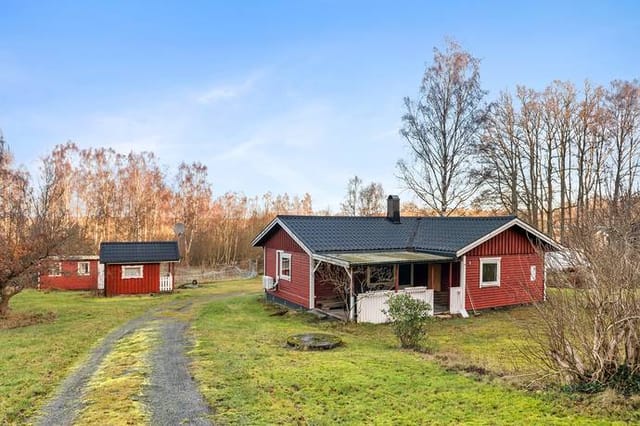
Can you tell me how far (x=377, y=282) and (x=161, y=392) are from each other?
32.8ft

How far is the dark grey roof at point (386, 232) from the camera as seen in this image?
15695mm

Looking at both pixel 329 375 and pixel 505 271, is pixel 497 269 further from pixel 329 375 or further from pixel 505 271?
pixel 329 375

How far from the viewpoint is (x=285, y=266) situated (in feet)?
58.7

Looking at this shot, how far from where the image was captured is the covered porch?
44.6ft

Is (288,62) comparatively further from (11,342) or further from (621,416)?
(621,416)

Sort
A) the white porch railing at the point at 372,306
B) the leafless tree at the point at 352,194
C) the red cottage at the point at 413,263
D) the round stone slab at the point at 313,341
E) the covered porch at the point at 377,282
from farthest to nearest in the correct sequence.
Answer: the leafless tree at the point at 352,194
the red cottage at the point at 413,263
the covered porch at the point at 377,282
the white porch railing at the point at 372,306
the round stone slab at the point at 313,341

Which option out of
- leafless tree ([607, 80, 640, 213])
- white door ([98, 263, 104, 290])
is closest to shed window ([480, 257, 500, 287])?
leafless tree ([607, 80, 640, 213])

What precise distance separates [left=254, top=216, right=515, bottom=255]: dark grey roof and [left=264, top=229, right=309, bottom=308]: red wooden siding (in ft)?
2.55

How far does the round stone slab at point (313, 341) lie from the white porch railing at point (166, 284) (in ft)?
52.5

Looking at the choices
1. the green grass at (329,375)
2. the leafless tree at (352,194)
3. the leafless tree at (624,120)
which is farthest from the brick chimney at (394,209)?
the leafless tree at (352,194)

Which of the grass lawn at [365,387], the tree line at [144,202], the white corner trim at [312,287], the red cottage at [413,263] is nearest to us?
the grass lawn at [365,387]

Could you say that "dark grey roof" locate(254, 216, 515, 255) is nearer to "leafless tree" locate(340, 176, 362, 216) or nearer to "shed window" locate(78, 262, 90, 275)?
"shed window" locate(78, 262, 90, 275)

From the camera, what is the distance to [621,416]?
503 centimetres

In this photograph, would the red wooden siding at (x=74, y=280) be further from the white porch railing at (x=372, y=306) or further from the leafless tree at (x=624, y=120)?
the leafless tree at (x=624, y=120)
